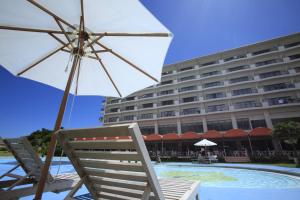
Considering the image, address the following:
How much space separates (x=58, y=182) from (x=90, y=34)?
290 cm

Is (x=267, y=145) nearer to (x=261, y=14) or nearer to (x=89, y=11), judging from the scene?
(x=261, y=14)

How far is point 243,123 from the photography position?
2798 cm

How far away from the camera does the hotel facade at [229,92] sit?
87.6 ft

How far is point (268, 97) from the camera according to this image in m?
27.2

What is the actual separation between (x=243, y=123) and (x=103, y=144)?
3125cm

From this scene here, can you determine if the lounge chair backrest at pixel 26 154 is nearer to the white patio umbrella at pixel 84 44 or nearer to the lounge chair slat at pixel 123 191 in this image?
the white patio umbrella at pixel 84 44

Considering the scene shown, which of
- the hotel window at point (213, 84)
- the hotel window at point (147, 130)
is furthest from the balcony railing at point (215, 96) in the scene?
the hotel window at point (147, 130)

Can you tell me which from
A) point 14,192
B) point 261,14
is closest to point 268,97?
point 261,14

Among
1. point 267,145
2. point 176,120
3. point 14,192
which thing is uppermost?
point 176,120

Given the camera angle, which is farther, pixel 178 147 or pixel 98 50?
pixel 178 147

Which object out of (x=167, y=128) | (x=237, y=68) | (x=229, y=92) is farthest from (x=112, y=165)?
(x=237, y=68)

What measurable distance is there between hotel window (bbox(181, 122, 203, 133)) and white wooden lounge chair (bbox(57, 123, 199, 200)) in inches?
1219

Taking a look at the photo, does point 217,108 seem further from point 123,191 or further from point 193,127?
point 123,191

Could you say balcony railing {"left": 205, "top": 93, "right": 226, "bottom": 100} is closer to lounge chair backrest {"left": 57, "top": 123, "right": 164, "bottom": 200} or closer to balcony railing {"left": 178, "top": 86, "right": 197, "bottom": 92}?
balcony railing {"left": 178, "top": 86, "right": 197, "bottom": 92}
